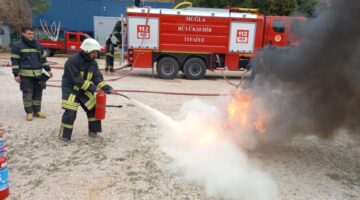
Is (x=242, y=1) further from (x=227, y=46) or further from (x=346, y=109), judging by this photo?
(x=346, y=109)

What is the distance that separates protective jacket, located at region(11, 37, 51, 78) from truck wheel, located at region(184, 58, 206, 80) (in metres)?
7.47

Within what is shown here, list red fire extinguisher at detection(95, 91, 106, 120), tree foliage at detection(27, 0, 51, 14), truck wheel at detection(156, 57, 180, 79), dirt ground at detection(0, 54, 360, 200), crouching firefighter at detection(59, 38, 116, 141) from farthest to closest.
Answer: tree foliage at detection(27, 0, 51, 14) → truck wheel at detection(156, 57, 180, 79) → red fire extinguisher at detection(95, 91, 106, 120) → crouching firefighter at detection(59, 38, 116, 141) → dirt ground at detection(0, 54, 360, 200)

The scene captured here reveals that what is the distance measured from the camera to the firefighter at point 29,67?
20.5ft

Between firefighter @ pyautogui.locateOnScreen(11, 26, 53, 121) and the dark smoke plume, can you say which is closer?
the dark smoke plume

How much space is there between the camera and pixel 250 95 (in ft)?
16.6

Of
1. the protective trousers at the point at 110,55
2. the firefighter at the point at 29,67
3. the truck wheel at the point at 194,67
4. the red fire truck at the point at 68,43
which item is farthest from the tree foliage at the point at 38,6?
the firefighter at the point at 29,67

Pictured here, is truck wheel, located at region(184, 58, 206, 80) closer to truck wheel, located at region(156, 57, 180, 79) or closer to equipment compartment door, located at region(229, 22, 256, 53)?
truck wheel, located at region(156, 57, 180, 79)

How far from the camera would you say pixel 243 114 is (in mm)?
5000

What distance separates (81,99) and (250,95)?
2617 mm

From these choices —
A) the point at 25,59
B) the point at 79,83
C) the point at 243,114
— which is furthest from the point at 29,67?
the point at 243,114

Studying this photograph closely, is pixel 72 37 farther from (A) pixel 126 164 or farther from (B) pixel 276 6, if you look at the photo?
(A) pixel 126 164

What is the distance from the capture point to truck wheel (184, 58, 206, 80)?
43.8 ft

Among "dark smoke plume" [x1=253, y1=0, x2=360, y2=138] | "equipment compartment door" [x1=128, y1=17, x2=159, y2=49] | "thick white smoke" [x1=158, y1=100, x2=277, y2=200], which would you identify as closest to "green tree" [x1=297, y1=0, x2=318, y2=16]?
"dark smoke plume" [x1=253, y1=0, x2=360, y2=138]

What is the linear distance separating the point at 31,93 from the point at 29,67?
0.51 metres
